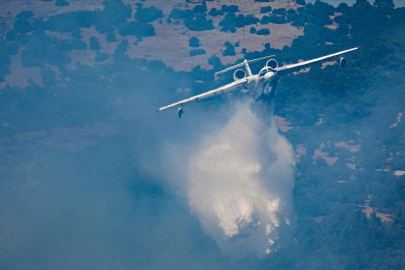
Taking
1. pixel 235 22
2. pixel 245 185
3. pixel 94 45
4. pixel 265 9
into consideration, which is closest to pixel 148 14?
pixel 94 45

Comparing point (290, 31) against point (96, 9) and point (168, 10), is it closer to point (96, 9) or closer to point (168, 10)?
point (168, 10)

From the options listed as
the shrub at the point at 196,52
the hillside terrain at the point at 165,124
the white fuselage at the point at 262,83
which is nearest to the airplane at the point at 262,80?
the white fuselage at the point at 262,83

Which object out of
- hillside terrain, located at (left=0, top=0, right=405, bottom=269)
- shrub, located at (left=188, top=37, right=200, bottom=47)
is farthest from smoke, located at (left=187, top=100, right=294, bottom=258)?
shrub, located at (left=188, top=37, right=200, bottom=47)

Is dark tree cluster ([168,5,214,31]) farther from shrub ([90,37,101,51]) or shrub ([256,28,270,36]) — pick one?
shrub ([90,37,101,51])

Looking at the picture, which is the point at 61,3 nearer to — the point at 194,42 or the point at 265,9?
the point at 194,42

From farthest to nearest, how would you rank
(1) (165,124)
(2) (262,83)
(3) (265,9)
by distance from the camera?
(3) (265,9) → (1) (165,124) → (2) (262,83)
